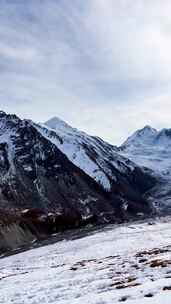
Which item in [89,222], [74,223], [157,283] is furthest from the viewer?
[89,222]

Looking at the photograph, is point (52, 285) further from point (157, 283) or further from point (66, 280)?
point (157, 283)

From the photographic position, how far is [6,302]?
27.5m

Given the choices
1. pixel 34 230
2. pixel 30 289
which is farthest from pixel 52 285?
pixel 34 230

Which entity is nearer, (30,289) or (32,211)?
(30,289)

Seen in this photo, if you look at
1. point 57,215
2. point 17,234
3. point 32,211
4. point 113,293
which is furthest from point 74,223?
point 113,293

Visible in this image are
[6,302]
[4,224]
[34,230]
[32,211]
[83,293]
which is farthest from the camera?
[32,211]

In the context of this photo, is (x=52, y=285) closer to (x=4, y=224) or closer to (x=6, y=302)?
(x=6, y=302)

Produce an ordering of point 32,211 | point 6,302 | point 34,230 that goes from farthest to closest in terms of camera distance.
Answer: point 32,211
point 34,230
point 6,302

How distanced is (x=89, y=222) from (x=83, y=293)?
157m

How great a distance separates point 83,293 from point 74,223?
140 meters

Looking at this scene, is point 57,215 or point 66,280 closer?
point 66,280

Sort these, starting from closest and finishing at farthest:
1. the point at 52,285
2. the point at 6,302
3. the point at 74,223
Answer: the point at 6,302, the point at 52,285, the point at 74,223

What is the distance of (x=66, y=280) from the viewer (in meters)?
32.4

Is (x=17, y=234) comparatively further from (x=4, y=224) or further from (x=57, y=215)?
(x=57, y=215)
